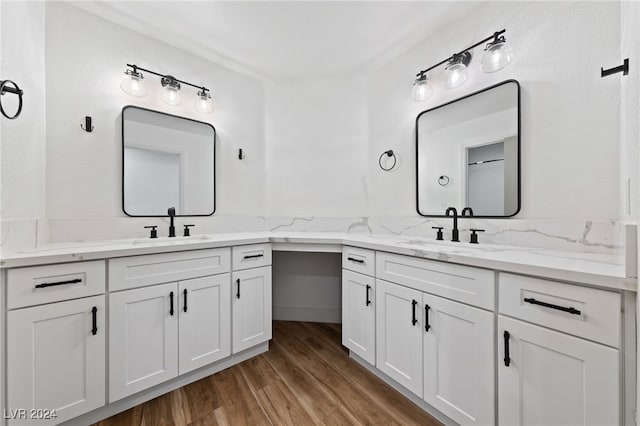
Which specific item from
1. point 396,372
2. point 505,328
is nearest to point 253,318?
point 396,372

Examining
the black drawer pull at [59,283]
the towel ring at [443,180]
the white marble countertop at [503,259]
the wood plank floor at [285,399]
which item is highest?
the towel ring at [443,180]

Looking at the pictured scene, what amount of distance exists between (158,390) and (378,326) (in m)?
1.42

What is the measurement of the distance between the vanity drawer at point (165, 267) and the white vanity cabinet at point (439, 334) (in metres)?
1.11

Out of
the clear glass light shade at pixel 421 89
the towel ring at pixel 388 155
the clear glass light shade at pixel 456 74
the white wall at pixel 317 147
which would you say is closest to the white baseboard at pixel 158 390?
the white wall at pixel 317 147

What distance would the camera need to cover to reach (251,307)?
1941 mm

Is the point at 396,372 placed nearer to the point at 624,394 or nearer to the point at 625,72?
the point at 624,394

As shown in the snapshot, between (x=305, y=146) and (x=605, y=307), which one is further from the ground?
(x=305, y=146)

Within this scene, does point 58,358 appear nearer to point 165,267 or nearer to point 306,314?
point 165,267

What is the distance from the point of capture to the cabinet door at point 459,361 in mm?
1119

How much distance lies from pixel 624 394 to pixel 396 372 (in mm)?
976

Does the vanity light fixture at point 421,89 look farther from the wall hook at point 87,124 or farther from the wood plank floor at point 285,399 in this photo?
the wall hook at point 87,124

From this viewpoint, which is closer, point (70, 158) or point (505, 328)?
point (505, 328)

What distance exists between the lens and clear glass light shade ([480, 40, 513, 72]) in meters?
1.51

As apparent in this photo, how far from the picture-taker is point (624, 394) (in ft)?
2.62
